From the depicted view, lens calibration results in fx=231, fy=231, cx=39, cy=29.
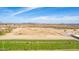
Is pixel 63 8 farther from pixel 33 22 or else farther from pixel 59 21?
pixel 33 22

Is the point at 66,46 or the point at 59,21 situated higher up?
the point at 59,21

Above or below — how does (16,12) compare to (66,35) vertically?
above
